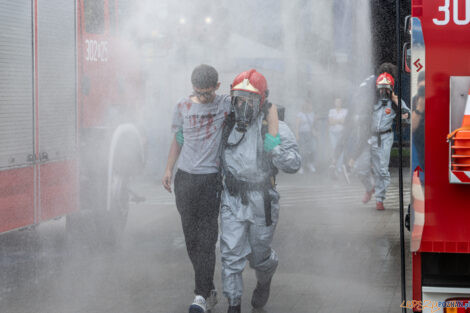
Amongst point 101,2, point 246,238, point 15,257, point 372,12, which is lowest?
point 15,257

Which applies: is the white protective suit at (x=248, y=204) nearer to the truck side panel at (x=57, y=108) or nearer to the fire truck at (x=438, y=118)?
the fire truck at (x=438, y=118)

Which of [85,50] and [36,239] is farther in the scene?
[36,239]

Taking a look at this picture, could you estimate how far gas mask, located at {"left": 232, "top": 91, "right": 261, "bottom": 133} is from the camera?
489cm

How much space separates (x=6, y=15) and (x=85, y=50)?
5.08 feet

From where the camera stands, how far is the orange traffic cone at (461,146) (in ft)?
9.11

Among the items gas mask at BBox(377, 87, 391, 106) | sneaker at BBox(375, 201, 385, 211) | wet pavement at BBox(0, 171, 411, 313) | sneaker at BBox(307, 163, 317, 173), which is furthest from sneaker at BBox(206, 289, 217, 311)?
sneaker at BBox(307, 163, 317, 173)

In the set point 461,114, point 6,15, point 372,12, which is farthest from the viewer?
point 372,12

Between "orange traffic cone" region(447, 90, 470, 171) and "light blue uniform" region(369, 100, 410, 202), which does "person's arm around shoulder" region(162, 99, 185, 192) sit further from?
"light blue uniform" region(369, 100, 410, 202)

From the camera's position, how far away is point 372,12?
20781mm

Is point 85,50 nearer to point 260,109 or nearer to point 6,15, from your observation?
point 6,15

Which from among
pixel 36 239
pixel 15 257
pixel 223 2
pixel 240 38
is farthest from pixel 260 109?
pixel 240 38

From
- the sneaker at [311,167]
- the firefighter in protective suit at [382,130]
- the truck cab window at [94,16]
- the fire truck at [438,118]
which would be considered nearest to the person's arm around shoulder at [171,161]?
the truck cab window at [94,16]

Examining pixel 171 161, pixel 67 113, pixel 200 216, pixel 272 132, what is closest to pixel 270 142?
pixel 272 132

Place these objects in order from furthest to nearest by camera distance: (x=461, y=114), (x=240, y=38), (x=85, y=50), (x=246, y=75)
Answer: (x=240, y=38) → (x=85, y=50) → (x=246, y=75) → (x=461, y=114)
